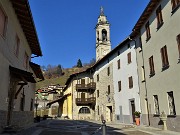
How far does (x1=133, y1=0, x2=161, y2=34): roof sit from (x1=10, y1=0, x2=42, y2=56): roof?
8871mm

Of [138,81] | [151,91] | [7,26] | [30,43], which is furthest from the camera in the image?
[138,81]

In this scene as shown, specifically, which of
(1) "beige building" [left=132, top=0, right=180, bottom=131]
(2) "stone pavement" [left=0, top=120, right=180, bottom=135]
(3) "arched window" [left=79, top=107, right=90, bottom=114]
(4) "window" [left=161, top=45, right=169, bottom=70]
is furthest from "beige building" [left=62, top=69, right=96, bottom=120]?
(4) "window" [left=161, top=45, right=169, bottom=70]

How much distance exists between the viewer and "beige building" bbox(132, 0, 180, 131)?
13.8 meters

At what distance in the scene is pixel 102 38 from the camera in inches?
2106

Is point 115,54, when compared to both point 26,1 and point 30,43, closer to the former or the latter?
point 30,43

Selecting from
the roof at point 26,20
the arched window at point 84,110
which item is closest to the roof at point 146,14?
the roof at point 26,20

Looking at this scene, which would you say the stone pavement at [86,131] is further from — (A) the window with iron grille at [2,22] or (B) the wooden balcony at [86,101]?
(B) the wooden balcony at [86,101]

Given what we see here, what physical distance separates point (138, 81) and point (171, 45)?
810 cm

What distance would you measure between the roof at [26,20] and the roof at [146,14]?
29.1 feet

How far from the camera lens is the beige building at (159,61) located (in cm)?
1375

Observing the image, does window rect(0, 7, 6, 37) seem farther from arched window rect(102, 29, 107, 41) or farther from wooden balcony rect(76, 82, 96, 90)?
arched window rect(102, 29, 107, 41)

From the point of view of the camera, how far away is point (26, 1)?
9961mm

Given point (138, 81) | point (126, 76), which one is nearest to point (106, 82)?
point (126, 76)

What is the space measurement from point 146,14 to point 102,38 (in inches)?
1390
